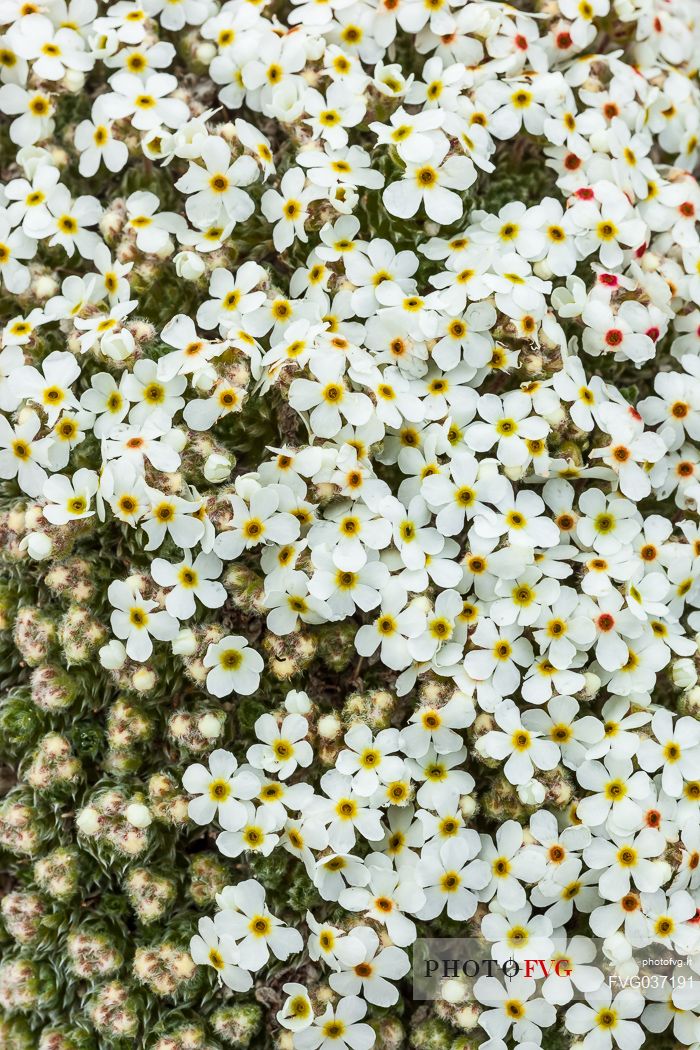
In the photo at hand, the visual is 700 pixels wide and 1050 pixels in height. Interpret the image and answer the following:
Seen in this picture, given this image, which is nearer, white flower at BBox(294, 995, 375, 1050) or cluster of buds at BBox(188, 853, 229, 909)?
white flower at BBox(294, 995, 375, 1050)

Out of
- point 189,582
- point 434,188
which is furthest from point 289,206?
point 189,582

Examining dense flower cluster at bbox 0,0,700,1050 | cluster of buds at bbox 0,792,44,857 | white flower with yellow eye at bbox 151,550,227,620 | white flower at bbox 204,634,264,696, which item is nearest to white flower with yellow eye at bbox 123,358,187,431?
dense flower cluster at bbox 0,0,700,1050

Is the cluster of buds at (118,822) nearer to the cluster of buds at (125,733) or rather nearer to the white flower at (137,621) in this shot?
the cluster of buds at (125,733)

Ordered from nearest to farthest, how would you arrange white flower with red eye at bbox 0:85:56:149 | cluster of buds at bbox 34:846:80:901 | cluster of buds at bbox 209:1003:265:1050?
1. cluster of buds at bbox 209:1003:265:1050
2. cluster of buds at bbox 34:846:80:901
3. white flower with red eye at bbox 0:85:56:149

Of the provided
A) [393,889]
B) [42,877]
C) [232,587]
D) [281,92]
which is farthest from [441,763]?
[281,92]

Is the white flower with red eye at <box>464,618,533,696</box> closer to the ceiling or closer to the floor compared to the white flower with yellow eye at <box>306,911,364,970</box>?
closer to the ceiling

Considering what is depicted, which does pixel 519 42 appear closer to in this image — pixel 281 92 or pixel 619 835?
pixel 281 92

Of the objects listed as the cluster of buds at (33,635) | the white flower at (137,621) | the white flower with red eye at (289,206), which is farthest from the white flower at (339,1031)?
the white flower with red eye at (289,206)

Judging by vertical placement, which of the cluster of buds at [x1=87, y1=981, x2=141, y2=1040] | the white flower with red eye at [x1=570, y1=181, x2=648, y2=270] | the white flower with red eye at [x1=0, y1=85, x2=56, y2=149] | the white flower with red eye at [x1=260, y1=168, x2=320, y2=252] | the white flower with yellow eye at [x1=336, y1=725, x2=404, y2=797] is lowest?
the cluster of buds at [x1=87, y1=981, x2=141, y2=1040]

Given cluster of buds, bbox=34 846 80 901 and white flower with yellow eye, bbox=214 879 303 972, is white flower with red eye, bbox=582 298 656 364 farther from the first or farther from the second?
cluster of buds, bbox=34 846 80 901
